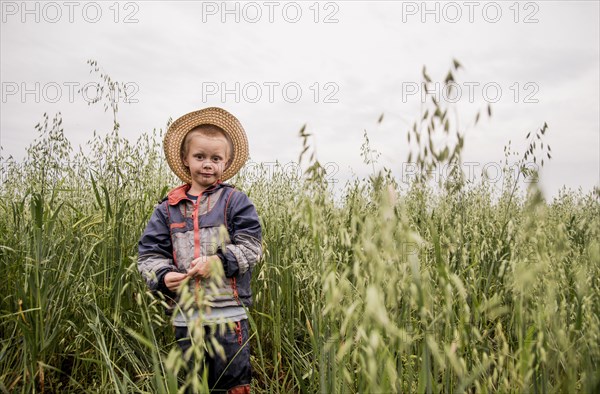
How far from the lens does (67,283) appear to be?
260cm

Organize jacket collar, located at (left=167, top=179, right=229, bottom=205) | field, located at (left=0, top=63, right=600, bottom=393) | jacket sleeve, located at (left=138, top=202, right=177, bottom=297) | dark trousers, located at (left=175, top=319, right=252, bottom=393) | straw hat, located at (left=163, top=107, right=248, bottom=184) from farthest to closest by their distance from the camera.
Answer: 1. straw hat, located at (left=163, top=107, right=248, bottom=184)
2. jacket collar, located at (left=167, top=179, right=229, bottom=205)
3. jacket sleeve, located at (left=138, top=202, right=177, bottom=297)
4. dark trousers, located at (left=175, top=319, right=252, bottom=393)
5. field, located at (left=0, top=63, right=600, bottom=393)

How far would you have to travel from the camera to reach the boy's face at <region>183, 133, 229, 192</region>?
8.67 ft

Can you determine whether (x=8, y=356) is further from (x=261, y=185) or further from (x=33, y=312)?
(x=261, y=185)

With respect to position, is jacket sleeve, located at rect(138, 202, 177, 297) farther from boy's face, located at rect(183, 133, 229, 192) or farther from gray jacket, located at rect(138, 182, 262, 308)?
boy's face, located at rect(183, 133, 229, 192)

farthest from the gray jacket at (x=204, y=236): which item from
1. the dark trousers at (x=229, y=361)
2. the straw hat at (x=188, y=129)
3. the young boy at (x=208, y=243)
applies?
the straw hat at (x=188, y=129)

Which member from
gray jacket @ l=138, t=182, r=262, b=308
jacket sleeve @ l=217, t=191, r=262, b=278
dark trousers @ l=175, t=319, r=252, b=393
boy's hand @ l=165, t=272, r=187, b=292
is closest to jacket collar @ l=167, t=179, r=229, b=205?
gray jacket @ l=138, t=182, r=262, b=308

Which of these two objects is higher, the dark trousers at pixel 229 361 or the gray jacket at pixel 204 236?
the gray jacket at pixel 204 236

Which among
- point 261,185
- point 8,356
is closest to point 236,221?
point 8,356

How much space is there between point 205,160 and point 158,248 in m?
0.55

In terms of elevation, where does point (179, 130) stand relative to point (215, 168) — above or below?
above

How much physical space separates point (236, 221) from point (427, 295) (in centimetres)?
147

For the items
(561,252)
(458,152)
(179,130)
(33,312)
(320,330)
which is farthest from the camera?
(179,130)

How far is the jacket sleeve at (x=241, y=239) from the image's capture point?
94.1 inches

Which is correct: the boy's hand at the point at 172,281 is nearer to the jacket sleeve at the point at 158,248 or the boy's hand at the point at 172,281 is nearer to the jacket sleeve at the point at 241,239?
the jacket sleeve at the point at 158,248
